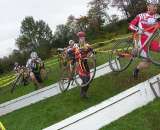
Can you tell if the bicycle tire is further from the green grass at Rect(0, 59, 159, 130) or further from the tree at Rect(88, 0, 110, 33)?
the tree at Rect(88, 0, 110, 33)

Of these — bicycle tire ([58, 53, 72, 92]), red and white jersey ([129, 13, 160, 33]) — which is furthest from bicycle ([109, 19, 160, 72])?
bicycle tire ([58, 53, 72, 92])

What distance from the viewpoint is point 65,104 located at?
15352 millimetres

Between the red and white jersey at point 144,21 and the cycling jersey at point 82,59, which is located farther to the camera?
the cycling jersey at point 82,59

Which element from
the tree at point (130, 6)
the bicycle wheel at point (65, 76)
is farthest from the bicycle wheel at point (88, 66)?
the tree at point (130, 6)

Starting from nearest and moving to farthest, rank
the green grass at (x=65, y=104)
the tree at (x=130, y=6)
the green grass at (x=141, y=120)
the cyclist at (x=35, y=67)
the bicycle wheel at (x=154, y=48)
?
the green grass at (x=141, y=120), the bicycle wheel at (x=154, y=48), the green grass at (x=65, y=104), the cyclist at (x=35, y=67), the tree at (x=130, y=6)

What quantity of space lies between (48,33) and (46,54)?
31.4 meters

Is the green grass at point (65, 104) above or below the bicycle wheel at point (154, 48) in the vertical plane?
below

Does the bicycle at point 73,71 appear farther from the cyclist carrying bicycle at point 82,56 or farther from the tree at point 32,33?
the tree at point 32,33

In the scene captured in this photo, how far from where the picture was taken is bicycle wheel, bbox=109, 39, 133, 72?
14039mm

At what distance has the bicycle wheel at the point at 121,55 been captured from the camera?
1404 cm

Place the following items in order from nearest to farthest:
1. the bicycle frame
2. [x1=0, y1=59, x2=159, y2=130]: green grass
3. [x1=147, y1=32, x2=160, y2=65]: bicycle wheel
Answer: the bicycle frame
[x1=147, y1=32, x2=160, y2=65]: bicycle wheel
[x1=0, y1=59, x2=159, y2=130]: green grass

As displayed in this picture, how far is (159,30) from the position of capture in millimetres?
12883

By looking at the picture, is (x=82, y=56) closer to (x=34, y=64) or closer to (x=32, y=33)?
(x=34, y=64)

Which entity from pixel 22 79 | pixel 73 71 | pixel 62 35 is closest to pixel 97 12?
pixel 62 35
